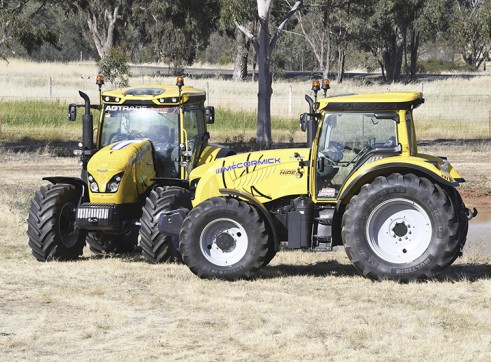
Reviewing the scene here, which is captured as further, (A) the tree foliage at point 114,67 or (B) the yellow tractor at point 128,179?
(A) the tree foliage at point 114,67

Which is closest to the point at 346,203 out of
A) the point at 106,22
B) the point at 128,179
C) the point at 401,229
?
the point at 401,229

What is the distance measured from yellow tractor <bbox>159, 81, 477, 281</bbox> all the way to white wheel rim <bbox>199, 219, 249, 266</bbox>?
0.04 ft

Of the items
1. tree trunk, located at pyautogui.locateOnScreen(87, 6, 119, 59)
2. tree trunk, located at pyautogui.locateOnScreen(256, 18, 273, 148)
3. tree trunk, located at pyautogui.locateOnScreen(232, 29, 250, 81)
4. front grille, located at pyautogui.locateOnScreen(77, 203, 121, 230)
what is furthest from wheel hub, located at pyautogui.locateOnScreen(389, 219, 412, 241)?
tree trunk, located at pyautogui.locateOnScreen(232, 29, 250, 81)

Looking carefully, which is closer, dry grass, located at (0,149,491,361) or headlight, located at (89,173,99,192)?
dry grass, located at (0,149,491,361)

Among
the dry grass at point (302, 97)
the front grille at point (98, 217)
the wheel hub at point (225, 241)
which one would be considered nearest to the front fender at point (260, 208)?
the wheel hub at point (225, 241)

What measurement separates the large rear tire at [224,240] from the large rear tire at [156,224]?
0.96m

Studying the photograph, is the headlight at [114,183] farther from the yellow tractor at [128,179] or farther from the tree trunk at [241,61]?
the tree trunk at [241,61]

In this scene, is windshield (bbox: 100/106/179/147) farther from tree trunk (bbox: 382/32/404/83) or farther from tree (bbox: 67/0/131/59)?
tree trunk (bbox: 382/32/404/83)

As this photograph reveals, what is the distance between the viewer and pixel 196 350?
898 cm

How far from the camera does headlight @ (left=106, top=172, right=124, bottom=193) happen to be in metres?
13.3

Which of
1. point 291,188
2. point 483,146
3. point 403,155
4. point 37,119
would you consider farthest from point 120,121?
point 37,119

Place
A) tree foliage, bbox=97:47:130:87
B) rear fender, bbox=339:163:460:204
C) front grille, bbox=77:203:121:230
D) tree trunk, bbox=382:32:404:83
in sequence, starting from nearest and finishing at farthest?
rear fender, bbox=339:163:460:204 < front grille, bbox=77:203:121:230 < tree foliage, bbox=97:47:130:87 < tree trunk, bbox=382:32:404:83

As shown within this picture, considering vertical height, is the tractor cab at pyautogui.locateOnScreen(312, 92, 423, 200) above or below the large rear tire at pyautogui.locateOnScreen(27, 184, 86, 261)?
above

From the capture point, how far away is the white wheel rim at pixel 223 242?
12.0 m
